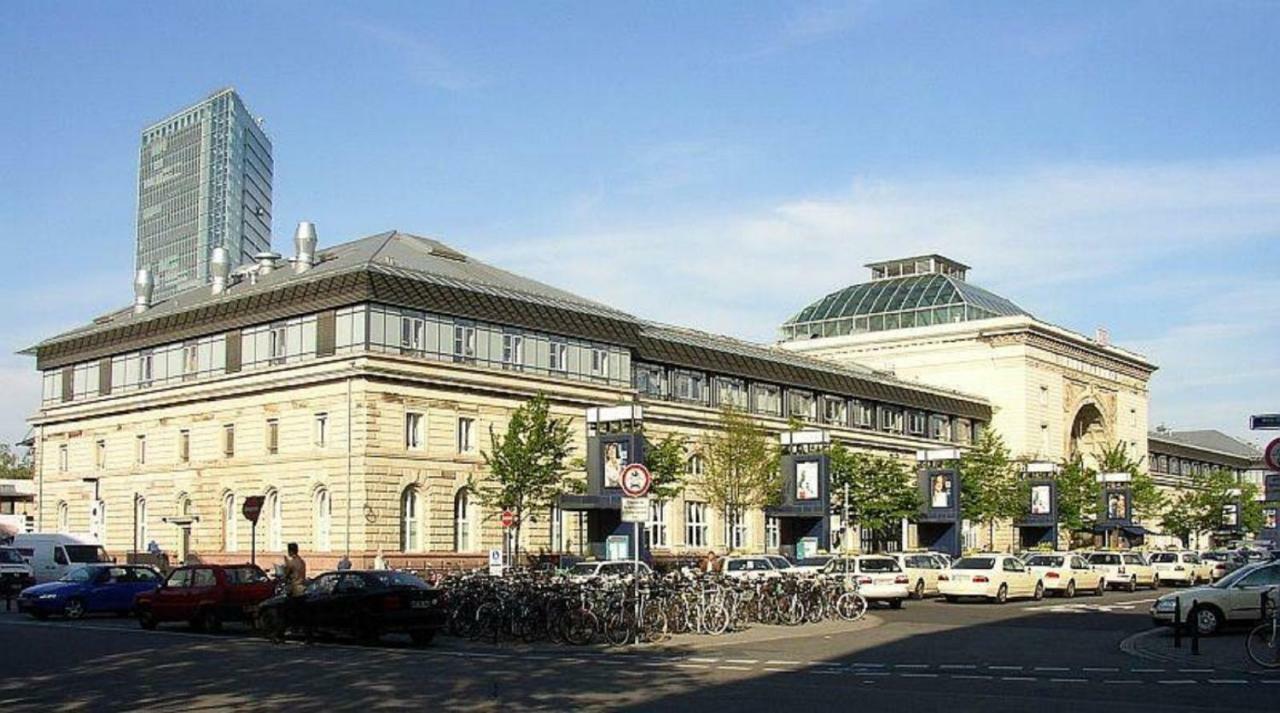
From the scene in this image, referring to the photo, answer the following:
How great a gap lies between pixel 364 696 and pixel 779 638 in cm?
1399

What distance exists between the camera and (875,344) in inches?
4397

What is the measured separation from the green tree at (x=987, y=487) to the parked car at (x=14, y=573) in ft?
163

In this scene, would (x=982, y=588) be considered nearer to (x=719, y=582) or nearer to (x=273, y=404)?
(x=719, y=582)

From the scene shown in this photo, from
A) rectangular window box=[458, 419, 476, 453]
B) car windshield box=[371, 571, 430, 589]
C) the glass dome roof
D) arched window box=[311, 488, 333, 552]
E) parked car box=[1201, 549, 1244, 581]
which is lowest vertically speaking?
parked car box=[1201, 549, 1244, 581]

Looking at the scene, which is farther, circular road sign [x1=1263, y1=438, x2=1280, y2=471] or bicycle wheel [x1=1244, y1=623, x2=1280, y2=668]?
circular road sign [x1=1263, y1=438, x2=1280, y2=471]

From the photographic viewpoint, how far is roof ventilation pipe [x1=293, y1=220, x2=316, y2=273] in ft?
221

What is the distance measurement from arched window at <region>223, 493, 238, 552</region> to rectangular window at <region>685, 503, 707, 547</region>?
22002 mm

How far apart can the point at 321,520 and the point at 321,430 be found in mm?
3622

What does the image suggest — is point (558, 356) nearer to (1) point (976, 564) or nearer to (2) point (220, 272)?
(2) point (220, 272)

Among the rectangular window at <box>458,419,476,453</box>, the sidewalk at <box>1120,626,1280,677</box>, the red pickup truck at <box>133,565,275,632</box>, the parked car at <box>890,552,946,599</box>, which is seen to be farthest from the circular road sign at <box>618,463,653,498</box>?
the rectangular window at <box>458,419,476,453</box>

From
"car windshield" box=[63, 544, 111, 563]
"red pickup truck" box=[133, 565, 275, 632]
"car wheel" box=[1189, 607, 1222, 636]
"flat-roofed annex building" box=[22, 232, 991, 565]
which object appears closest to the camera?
"car wheel" box=[1189, 607, 1222, 636]

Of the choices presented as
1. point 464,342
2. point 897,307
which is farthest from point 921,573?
point 897,307

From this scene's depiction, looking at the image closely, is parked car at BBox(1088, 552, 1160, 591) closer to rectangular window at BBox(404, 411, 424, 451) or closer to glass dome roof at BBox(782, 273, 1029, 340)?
rectangular window at BBox(404, 411, 424, 451)

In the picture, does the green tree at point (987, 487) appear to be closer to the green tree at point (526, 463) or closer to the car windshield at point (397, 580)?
the green tree at point (526, 463)
